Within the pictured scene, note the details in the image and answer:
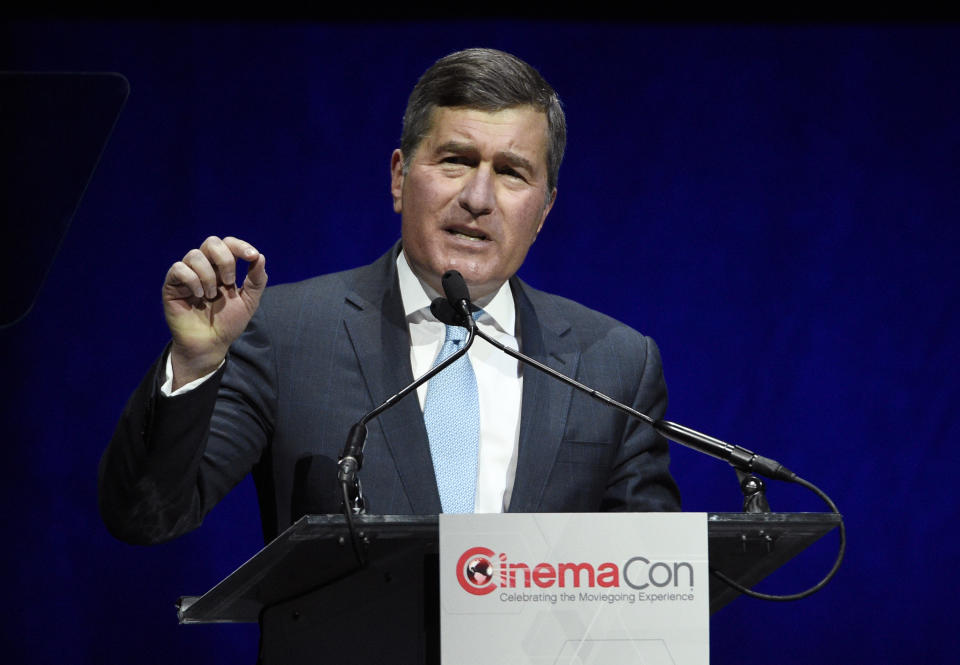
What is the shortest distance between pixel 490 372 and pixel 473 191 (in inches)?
11.6

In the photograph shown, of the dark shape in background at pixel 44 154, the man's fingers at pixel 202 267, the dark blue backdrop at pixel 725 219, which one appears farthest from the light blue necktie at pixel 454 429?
the dark shape in background at pixel 44 154

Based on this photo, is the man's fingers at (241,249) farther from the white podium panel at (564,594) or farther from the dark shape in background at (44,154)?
the dark shape in background at (44,154)

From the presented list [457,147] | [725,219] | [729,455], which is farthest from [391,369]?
[725,219]

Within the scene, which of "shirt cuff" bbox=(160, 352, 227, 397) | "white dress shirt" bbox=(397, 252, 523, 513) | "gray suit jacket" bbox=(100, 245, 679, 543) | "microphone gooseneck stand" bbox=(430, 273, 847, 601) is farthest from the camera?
"white dress shirt" bbox=(397, 252, 523, 513)

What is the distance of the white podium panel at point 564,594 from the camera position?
117 cm

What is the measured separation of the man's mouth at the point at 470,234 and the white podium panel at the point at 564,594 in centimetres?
81

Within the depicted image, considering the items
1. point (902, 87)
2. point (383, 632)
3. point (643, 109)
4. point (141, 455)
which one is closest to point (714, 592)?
point (383, 632)

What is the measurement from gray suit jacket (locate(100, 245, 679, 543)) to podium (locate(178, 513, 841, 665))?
29cm

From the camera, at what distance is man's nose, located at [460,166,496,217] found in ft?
6.22

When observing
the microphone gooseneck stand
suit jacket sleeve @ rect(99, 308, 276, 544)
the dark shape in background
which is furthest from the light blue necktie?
the dark shape in background

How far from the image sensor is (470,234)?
192 cm

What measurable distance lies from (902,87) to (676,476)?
1.13m

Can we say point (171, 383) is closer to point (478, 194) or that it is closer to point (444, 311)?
point (444, 311)

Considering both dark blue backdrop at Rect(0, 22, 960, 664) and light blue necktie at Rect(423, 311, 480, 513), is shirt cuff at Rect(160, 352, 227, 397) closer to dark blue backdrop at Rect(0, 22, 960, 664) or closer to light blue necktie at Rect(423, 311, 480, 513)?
light blue necktie at Rect(423, 311, 480, 513)
